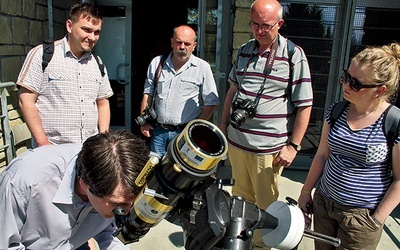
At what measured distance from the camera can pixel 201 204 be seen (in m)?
0.85

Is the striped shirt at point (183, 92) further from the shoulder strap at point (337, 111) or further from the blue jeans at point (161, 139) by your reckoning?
the shoulder strap at point (337, 111)

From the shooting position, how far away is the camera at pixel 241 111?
228 cm

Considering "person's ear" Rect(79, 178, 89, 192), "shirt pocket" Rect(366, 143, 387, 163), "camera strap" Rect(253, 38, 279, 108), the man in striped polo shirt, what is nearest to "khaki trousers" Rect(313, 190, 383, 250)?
"shirt pocket" Rect(366, 143, 387, 163)

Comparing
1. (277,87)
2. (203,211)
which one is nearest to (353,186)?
(277,87)

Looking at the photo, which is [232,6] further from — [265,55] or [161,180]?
[161,180]

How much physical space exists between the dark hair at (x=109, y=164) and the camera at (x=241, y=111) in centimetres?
114

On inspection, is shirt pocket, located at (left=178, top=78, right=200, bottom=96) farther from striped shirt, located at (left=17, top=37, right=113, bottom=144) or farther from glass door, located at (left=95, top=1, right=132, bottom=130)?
glass door, located at (left=95, top=1, right=132, bottom=130)

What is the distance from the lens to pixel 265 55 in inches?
94.8

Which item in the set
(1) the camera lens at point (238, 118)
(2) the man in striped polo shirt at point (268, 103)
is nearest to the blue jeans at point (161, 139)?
(2) the man in striped polo shirt at point (268, 103)

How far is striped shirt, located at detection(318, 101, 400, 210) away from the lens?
171 cm

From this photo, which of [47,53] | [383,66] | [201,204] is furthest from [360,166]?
[47,53]

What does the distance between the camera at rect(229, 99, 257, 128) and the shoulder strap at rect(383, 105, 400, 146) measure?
2.78 ft

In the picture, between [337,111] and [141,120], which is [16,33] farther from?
[337,111]

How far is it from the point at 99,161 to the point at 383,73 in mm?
1401
